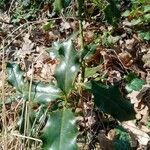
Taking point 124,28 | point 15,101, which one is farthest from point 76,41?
point 15,101

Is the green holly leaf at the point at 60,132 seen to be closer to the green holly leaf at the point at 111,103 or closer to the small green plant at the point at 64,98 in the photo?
the small green plant at the point at 64,98

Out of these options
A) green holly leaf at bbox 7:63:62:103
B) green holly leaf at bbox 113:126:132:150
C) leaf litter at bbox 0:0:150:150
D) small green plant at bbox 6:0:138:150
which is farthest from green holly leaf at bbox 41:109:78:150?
green holly leaf at bbox 113:126:132:150

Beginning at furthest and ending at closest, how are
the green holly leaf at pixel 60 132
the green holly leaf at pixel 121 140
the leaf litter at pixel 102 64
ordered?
the leaf litter at pixel 102 64 → the green holly leaf at pixel 121 140 → the green holly leaf at pixel 60 132

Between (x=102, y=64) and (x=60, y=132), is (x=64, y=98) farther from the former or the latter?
(x=102, y=64)

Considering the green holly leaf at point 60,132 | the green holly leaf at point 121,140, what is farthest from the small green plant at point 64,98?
the green holly leaf at point 121,140

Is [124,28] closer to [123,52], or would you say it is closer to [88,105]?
[123,52]

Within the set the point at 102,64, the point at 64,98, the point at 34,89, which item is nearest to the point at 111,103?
the point at 64,98
